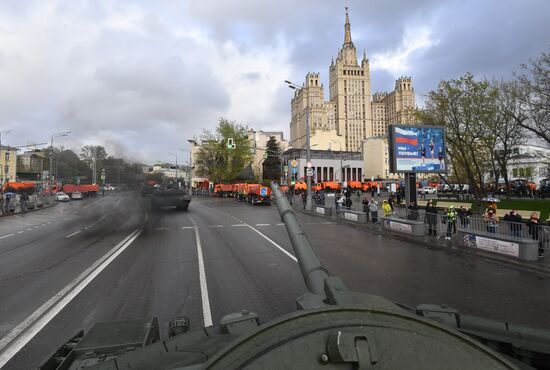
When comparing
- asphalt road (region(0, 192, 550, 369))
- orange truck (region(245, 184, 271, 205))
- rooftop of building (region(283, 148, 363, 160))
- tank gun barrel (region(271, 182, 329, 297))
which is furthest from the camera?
rooftop of building (region(283, 148, 363, 160))

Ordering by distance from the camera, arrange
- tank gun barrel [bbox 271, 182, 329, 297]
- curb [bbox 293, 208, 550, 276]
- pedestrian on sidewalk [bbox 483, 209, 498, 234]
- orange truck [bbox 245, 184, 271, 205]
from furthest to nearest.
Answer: orange truck [bbox 245, 184, 271, 205] < pedestrian on sidewalk [bbox 483, 209, 498, 234] < curb [bbox 293, 208, 550, 276] < tank gun barrel [bbox 271, 182, 329, 297]

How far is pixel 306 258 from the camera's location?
250 cm

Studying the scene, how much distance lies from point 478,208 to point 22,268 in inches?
1011

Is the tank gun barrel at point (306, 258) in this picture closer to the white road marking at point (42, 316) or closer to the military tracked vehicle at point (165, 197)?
the white road marking at point (42, 316)

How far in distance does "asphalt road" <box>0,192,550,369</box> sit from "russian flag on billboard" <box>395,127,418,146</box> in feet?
24.4

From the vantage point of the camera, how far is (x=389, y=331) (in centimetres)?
113

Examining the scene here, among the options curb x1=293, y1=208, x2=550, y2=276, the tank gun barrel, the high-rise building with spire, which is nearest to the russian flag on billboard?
curb x1=293, y1=208, x2=550, y2=276

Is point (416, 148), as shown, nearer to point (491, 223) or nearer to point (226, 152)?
point (491, 223)

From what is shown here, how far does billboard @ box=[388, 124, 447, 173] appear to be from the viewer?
18500 mm

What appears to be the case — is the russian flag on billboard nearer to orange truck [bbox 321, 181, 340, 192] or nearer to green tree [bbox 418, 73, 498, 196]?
green tree [bbox 418, 73, 498, 196]

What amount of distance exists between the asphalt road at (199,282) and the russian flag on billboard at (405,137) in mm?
7435

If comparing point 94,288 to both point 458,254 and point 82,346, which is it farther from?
point 458,254

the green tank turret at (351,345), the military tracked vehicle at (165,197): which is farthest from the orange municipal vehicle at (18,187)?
the green tank turret at (351,345)

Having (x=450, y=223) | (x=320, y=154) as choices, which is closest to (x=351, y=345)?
(x=450, y=223)
